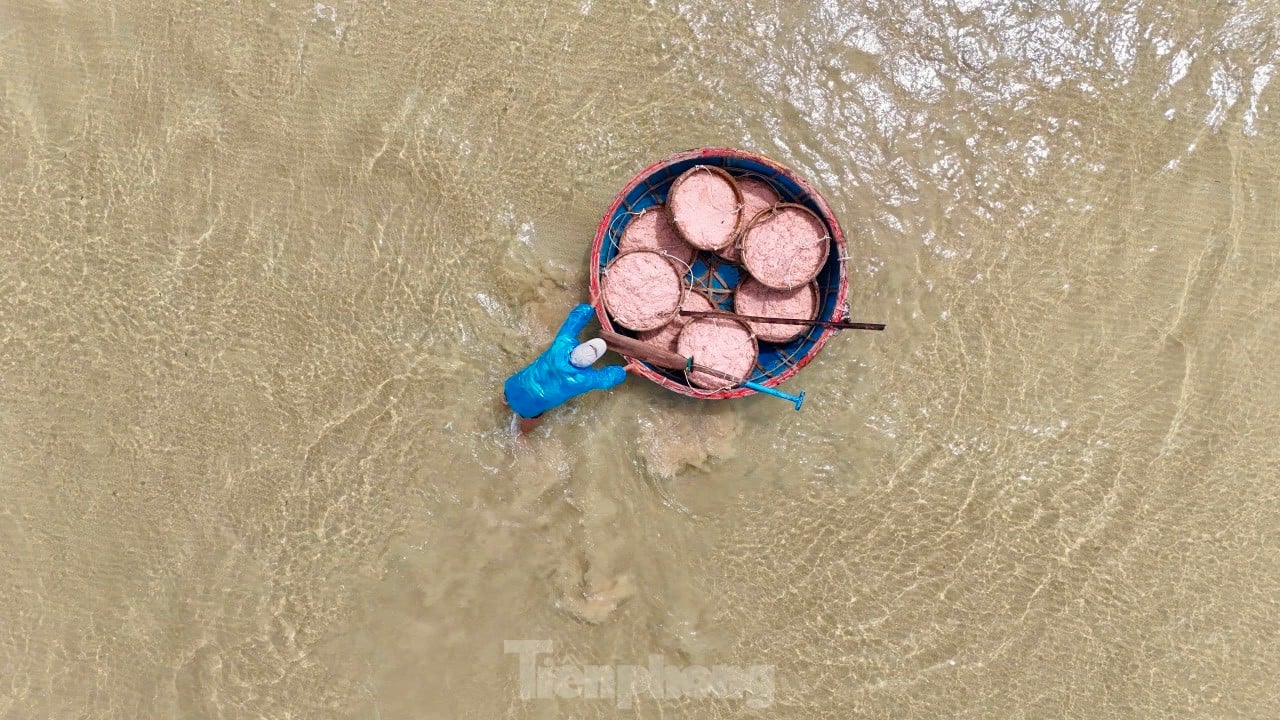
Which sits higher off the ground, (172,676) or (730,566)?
(730,566)

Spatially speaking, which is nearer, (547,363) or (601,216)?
(547,363)

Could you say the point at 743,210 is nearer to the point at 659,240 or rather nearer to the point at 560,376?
the point at 659,240

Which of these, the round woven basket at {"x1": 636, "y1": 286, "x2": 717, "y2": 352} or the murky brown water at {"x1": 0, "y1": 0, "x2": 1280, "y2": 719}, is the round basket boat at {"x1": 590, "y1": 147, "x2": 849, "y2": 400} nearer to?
the round woven basket at {"x1": 636, "y1": 286, "x2": 717, "y2": 352}

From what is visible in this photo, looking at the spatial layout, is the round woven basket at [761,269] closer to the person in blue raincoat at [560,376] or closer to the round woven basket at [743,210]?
the round woven basket at [743,210]

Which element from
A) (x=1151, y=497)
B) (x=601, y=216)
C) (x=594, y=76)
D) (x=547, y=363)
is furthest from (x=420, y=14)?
(x=1151, y=497)

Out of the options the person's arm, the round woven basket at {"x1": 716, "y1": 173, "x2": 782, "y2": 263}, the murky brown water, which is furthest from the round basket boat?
the murky brown water

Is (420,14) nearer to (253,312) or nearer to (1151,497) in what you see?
(253,312)

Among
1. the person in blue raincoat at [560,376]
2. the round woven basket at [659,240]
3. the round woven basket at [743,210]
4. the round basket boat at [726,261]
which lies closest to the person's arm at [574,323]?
the person in blue raincoat at [560,376]
